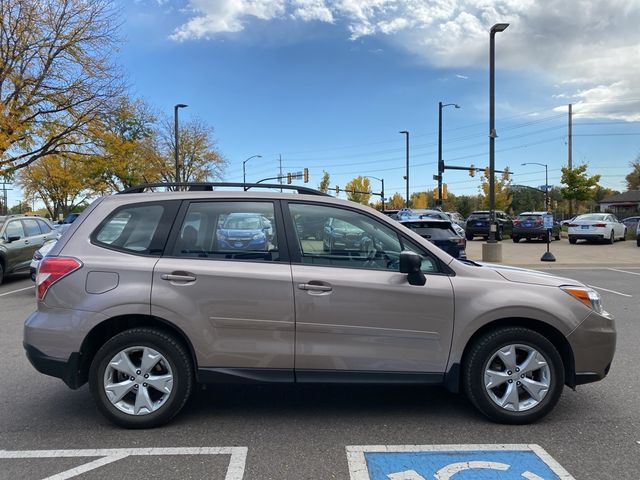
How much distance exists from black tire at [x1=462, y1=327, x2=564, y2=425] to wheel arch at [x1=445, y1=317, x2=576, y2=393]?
1.6 inches

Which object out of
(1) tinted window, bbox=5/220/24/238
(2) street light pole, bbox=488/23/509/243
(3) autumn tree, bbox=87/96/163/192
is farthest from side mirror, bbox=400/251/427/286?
(3) autumn tree, bbox=87/96/163/192

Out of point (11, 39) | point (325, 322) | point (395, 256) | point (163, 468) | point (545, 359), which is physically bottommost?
point (163, 468)

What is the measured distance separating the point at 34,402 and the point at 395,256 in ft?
10.7

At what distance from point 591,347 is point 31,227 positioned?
1272 cm

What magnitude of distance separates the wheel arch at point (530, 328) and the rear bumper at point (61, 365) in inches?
107

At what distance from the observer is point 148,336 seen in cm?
358

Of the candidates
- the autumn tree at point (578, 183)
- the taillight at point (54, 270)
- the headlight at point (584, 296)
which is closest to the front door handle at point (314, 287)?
the taillight at point (54, 270)

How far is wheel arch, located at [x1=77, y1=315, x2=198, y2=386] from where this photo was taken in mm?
3613

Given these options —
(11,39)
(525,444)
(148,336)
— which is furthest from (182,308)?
(11,39)

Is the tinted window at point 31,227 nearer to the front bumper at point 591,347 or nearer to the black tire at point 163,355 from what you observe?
the black tire at point 163,355

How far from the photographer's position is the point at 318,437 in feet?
11.5

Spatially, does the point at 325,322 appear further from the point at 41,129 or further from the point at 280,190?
the point at 41,129

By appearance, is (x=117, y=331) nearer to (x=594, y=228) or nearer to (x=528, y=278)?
(x=528, y=278)

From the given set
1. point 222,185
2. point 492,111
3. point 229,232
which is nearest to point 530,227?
point 492,111
